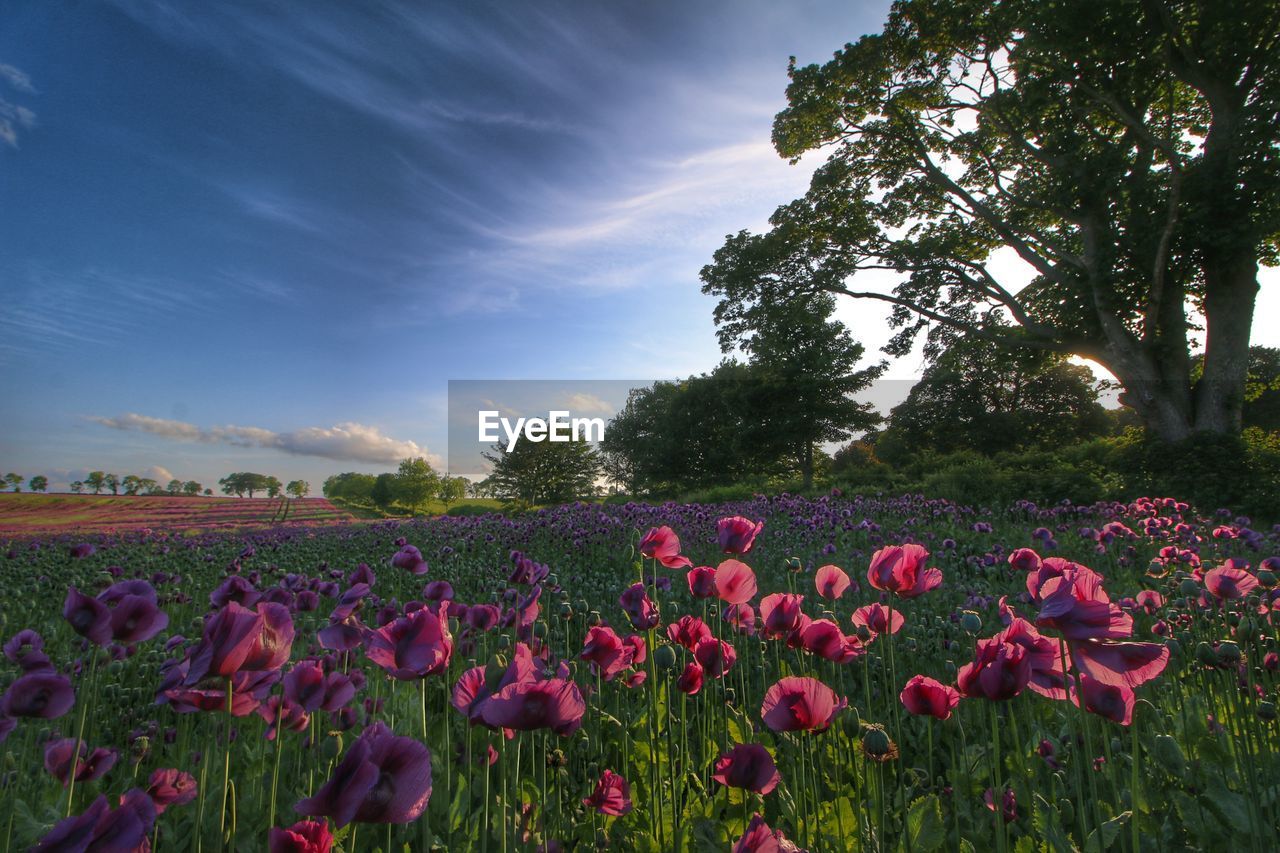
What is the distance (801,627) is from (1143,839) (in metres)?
1.09

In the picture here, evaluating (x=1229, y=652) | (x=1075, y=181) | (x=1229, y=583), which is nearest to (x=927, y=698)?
(x=1229, y=652)

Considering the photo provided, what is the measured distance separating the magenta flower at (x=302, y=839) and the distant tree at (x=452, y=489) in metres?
52.0

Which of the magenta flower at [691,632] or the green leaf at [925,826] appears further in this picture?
the magenta flower at [691,632]

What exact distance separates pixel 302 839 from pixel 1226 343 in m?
20.7

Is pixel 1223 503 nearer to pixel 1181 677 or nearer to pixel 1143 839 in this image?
pixel 1181 677

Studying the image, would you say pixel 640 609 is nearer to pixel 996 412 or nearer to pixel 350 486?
pixel 996 412

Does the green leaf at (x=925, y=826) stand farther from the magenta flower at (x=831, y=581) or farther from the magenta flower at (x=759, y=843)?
the magenta flower at (x=831, y=581)

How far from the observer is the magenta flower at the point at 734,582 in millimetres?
2006

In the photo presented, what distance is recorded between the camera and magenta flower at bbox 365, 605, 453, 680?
4.36ft

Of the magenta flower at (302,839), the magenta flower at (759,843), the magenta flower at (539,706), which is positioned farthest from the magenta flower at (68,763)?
the magenta flower at (759,843)

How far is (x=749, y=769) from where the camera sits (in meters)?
1.35

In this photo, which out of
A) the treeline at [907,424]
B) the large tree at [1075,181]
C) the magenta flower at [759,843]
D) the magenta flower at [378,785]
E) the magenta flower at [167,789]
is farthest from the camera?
the treeline at [907,424]

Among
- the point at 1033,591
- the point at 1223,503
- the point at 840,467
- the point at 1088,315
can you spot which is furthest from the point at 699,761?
the point at 840,467

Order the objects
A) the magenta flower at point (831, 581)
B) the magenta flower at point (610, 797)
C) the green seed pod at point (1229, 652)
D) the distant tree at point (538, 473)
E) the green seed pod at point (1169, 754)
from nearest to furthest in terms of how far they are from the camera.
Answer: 1. the magenta flower at point (610, 797)
2. the green seed pod at point (1169, 754)
3. the green seed pod at point (1229, 652)
4. the magenta flower at point (831, 581)
5. the distant tree at point (538, 473)
